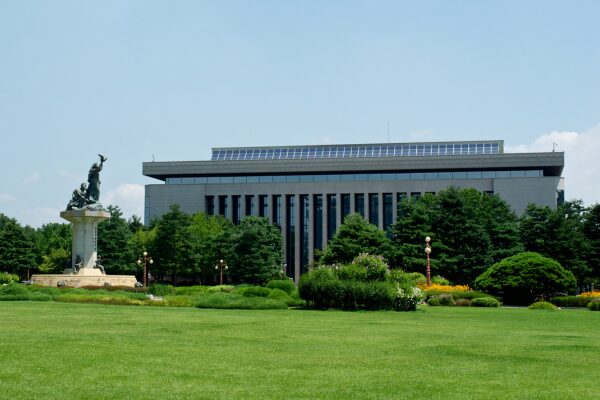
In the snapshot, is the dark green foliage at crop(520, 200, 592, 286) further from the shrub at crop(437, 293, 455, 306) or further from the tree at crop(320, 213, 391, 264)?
the shrub at crop(437, 293, 455, 306)

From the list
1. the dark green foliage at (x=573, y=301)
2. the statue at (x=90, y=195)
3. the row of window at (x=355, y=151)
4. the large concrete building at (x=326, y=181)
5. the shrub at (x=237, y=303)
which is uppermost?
the row of window at (x=355, y=151)

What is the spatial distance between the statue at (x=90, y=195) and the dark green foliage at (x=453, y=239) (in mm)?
25575

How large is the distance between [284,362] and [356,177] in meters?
88.8

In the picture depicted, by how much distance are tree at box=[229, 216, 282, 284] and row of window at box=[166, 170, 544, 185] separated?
22975mm

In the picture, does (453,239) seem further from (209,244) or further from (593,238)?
(209,244)

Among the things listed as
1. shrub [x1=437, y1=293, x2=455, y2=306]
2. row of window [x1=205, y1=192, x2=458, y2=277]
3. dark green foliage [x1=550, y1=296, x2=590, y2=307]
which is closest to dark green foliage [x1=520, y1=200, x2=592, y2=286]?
dark green foliage [x1=550, y1=296, x2=590, y2=307]

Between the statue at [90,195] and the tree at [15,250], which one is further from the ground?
the statue at [90,195]

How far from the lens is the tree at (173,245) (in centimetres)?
8150

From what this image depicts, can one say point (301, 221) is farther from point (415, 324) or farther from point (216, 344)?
point (216, 344)

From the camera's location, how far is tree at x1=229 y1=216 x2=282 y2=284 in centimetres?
7796

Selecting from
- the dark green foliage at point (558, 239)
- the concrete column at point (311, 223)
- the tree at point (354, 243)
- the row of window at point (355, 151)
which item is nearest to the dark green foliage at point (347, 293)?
the tree at point (354, 243)

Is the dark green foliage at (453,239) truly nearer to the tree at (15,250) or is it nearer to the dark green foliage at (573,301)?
the dark green foliage at (573,301)

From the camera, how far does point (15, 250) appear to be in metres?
82.2

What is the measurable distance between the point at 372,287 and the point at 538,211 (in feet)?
128
